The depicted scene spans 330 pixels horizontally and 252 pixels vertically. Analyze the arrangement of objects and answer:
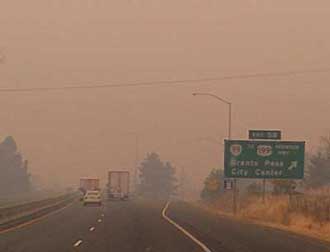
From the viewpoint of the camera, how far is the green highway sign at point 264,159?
6041 cm

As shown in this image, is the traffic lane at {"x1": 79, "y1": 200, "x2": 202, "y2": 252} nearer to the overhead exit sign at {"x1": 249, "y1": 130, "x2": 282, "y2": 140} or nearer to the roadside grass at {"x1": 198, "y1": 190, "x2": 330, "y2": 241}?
the roadside grass at {"x1": 198, "y1": 190, "x2": 330, "y2": 241}

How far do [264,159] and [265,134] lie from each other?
232 cm

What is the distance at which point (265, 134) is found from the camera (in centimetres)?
5966

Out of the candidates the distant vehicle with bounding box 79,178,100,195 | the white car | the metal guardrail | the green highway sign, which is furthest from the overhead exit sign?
the distant vehicle with bounding box 79,178,100,195

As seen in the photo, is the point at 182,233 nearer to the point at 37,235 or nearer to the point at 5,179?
the point at 37,235

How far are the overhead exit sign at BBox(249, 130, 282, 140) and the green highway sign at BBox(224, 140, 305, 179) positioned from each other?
967 mm

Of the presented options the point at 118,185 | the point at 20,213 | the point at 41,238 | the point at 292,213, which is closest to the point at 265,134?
the point at 292,213

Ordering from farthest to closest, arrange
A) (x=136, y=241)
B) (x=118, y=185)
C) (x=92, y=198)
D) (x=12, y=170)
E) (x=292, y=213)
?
(x=12, y=170) → (x=118, y=185) → (x=92, y=198) → (x=292, y=213) → (x=136, y=241)

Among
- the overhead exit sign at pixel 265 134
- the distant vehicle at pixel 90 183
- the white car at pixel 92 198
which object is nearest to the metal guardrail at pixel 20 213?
the white car at pixel 92 198

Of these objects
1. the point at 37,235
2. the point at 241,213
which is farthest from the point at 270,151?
the point at 37,235

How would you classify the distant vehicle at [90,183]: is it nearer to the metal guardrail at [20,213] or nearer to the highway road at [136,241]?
the metal guardrail at [20,213]

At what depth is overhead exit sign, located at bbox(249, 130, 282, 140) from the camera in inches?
2340

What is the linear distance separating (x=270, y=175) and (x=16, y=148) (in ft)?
403

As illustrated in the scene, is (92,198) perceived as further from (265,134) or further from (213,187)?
(265,134)
